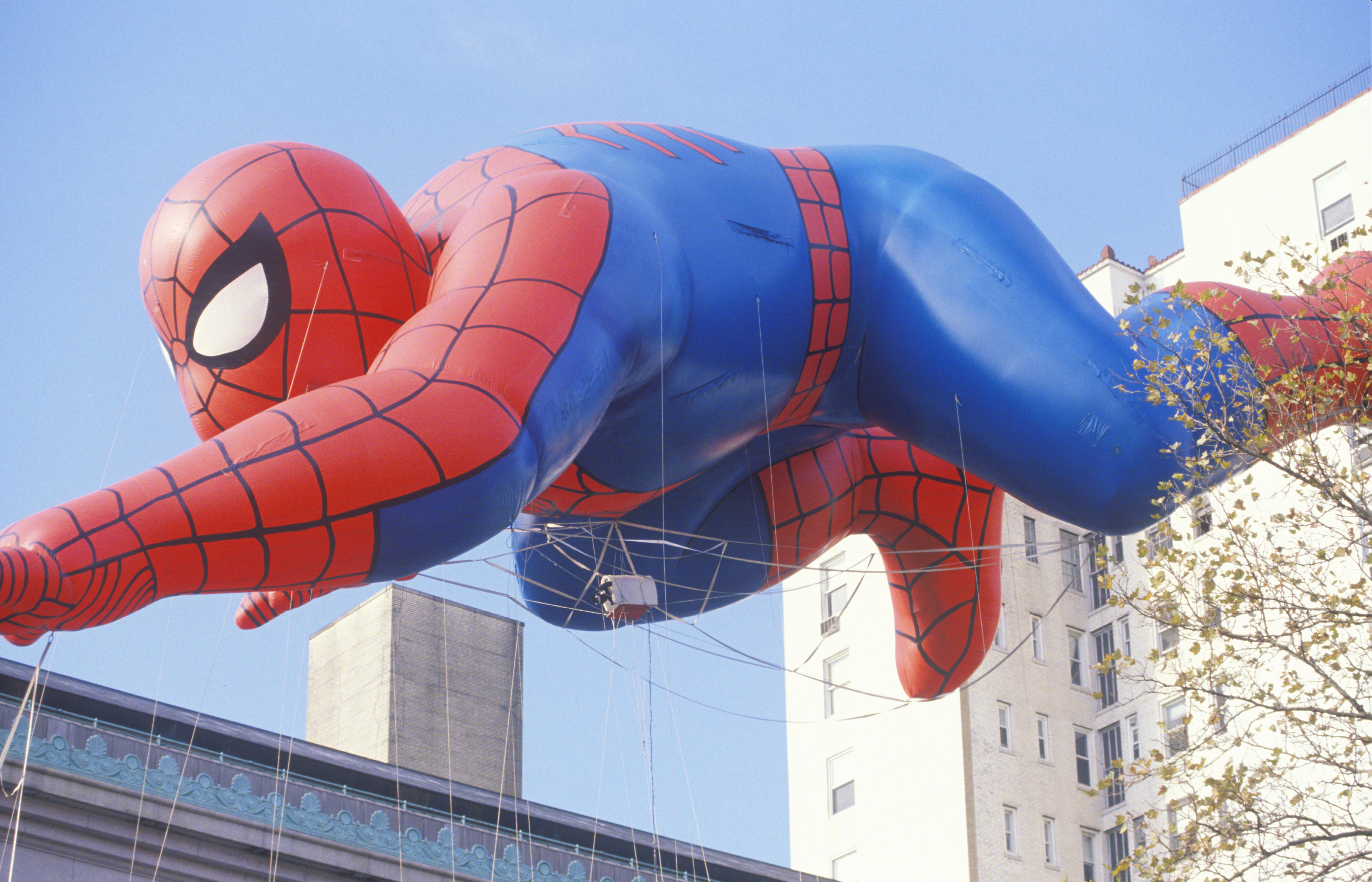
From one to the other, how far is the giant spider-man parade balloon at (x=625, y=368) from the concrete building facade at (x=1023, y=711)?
25.8 m

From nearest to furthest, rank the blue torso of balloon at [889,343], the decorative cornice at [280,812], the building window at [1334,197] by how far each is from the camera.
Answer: the blue torso of balloon at [889,343] → the decorative cornice at [280,812] → the building window at [1334,197]

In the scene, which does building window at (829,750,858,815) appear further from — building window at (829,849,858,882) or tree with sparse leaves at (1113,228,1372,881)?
tree with sparse leaves at (1113,228,1372,881)

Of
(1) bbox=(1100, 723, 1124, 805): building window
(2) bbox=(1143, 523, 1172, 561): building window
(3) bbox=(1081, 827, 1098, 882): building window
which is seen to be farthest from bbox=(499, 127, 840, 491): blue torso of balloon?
(1) bbox=(1100, 723, 1124, 805): building window

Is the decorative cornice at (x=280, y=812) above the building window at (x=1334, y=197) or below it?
below

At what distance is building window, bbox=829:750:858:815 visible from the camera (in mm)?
38219

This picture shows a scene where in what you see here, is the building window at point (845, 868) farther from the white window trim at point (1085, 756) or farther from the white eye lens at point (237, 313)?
the white eye lens at point (237, 313)

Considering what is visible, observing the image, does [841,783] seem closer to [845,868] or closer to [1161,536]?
[845,868]

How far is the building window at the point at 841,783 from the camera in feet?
125

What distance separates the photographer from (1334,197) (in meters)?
34.4

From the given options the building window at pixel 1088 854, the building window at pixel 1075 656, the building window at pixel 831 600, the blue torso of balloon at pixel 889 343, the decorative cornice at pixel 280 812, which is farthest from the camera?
the building window at pixel 1075 656

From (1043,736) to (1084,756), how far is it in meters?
1.28

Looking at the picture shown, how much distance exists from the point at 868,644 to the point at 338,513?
31.9m

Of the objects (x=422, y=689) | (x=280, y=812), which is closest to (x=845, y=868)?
(x=422, y=689)

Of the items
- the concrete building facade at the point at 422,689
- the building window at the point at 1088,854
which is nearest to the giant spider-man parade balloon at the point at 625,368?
the concrete building facade at the point at 422,689
